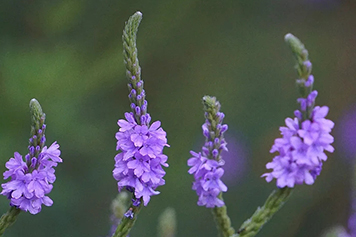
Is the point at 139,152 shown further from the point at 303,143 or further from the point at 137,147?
the point at 303,143

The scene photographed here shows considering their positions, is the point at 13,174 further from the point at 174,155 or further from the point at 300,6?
the point at 300,6

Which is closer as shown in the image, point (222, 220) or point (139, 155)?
point (139, 155)

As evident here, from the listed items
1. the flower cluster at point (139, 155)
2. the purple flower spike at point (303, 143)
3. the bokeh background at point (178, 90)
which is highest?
the bokeh background at point (178, 90)

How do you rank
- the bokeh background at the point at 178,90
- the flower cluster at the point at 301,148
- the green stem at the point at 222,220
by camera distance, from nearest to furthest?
the flower cluster at the point at 301,148, the green stem at the point at 222,220, the bokeh background at the point at 178,90

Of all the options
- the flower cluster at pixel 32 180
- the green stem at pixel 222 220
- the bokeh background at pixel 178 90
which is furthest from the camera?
the bokeh background at pixel 178 90

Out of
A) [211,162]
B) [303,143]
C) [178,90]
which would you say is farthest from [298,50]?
[178,90]

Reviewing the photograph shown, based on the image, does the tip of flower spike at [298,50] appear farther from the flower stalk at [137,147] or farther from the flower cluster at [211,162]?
the flower stalk at [137,147]

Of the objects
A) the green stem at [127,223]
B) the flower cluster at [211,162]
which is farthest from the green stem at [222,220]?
the green stem at [127,223]
